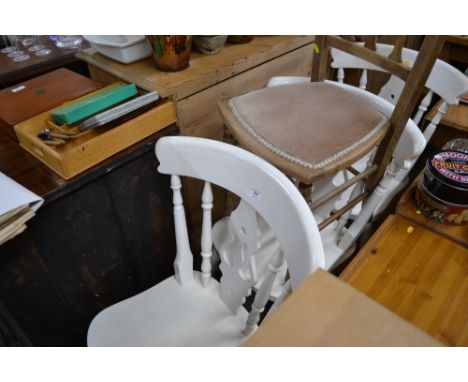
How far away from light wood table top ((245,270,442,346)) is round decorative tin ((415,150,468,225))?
0.67m

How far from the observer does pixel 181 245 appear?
2.88 feet

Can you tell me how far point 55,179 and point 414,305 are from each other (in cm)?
85

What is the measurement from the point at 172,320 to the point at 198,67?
681mm

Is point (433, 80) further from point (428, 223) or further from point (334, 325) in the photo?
point (334, 325)

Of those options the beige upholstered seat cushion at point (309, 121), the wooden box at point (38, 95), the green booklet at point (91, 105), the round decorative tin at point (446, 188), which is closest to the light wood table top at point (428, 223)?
the round decorative tin at point (446, 188)

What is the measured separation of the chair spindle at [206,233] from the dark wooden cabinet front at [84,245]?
0.79ft

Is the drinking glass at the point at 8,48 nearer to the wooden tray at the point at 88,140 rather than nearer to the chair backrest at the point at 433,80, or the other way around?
the wooden tray at the point at 88,140

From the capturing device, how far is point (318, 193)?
40.0 inches

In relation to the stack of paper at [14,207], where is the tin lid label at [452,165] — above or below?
below

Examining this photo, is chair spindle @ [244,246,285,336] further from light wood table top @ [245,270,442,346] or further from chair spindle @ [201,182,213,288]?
light wood table top @ [245,270,442,346]

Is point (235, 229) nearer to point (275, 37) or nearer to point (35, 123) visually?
point (35, 123)

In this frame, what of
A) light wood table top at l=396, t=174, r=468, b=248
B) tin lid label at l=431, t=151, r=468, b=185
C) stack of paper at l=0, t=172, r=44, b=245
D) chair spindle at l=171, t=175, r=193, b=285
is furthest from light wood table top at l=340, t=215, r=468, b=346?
stack of paper at l=0, t=172, r=44, b=245

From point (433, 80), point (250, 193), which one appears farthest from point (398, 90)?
point (250, 193)

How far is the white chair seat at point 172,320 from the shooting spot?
79 cm
